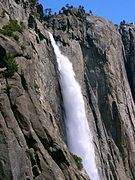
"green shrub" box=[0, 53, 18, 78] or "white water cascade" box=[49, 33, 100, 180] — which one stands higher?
"white water cascade" box=[49, 33, 100, 180]

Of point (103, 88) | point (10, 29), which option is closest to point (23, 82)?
point (10, 29)

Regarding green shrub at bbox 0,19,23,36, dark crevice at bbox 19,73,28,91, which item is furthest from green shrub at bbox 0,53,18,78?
green shrub at bbox 0,19,23,36

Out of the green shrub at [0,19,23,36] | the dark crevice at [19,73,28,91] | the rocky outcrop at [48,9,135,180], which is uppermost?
the rocky outcrop at [48,9,135,180]

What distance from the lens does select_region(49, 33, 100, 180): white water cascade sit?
46906 mm

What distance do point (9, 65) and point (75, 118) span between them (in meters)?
24.6

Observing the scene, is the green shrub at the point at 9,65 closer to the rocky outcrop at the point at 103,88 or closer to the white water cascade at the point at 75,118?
the white water cascade at the point at 75,118

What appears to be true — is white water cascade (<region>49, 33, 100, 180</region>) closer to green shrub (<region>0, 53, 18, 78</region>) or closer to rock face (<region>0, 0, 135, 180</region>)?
rock face (<region>0, 0, 135, 180</region>)

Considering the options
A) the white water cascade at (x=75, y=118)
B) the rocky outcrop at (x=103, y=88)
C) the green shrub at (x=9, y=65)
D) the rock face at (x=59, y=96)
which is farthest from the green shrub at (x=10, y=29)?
the rocky outcrop at (x=103, y=88)

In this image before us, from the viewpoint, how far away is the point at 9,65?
25.5m

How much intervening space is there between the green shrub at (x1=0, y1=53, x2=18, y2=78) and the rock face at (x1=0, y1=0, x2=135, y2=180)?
0.32m

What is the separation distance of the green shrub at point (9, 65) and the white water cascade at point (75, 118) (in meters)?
21.6

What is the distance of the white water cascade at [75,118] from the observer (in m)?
46.9

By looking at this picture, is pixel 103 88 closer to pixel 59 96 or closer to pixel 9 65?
pixel 59 96

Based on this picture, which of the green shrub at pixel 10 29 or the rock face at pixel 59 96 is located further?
the green shrub at pixel 10 29
